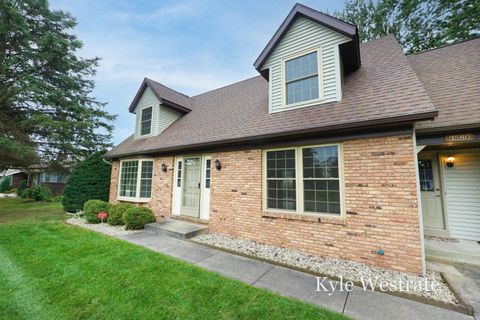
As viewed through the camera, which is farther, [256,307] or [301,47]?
[301,47]

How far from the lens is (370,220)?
160 inches

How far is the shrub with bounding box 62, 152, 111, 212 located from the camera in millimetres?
10430

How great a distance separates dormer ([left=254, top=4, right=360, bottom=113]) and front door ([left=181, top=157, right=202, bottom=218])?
3415 mm

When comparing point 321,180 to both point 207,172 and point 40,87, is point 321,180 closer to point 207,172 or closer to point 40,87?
point 207,172

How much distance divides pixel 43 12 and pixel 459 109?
2001cm

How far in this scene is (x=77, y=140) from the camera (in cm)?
1406

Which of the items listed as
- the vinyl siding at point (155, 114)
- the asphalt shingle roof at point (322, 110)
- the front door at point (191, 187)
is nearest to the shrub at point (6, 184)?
the asphalt shingle roof at point (322, 110)

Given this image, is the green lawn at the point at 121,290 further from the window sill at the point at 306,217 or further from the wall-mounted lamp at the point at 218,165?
the wall-mounted lamp at the point at 218,165

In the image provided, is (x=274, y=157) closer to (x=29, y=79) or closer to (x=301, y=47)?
(x=301, y=47)

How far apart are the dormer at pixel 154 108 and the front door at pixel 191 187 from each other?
3.33 meters

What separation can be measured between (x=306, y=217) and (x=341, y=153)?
1.71m

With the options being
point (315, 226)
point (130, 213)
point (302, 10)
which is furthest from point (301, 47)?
point (130, 213)

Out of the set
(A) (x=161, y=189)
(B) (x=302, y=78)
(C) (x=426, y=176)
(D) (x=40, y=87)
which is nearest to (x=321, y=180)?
(B) (x=302, y=78)

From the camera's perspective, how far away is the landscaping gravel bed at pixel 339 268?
319 cm
